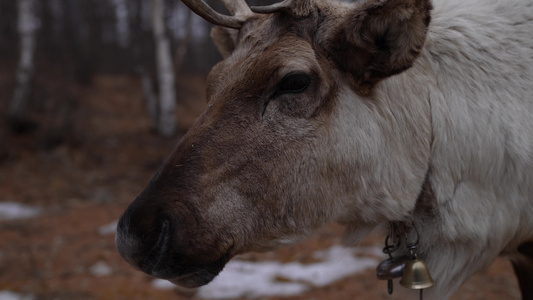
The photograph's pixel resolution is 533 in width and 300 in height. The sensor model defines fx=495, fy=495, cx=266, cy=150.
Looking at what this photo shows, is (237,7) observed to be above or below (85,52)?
above

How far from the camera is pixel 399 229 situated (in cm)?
237

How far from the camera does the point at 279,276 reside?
5.82 metres

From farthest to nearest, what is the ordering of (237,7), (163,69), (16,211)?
(163,69)
(16,211)
(237,7)

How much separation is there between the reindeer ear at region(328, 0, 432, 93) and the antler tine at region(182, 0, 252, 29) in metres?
0.53

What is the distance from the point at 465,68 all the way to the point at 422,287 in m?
1.02

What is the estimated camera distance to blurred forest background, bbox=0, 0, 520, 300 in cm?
571

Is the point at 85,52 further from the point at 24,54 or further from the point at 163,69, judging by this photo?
the point at 163,69

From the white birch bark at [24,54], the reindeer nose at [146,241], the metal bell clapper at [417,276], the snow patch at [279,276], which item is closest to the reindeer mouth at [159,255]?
the reindeer nose at [146,241]

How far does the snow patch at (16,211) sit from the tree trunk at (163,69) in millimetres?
5292

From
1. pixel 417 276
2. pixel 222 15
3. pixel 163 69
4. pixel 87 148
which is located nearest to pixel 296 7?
pixel 222 15

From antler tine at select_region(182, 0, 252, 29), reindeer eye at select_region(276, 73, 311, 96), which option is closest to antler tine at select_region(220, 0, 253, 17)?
antler tine at select_region(182, 0, 252, 29)

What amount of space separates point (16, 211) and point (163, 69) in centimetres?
568

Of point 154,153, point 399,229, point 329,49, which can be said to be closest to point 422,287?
point 399,229

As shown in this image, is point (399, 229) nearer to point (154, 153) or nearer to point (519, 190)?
point (519, 190)
